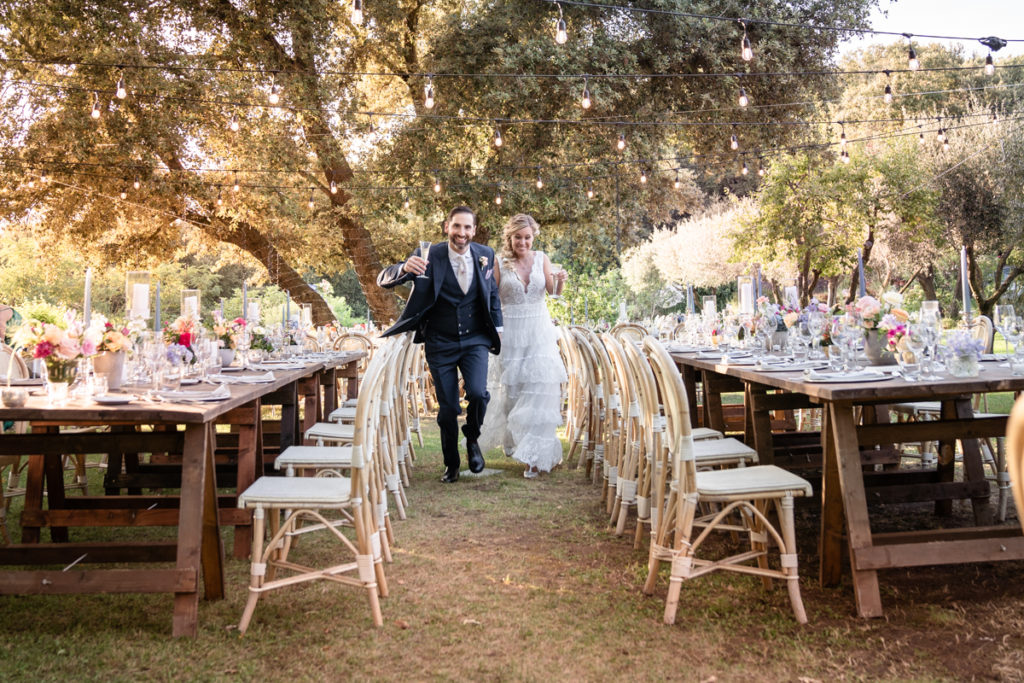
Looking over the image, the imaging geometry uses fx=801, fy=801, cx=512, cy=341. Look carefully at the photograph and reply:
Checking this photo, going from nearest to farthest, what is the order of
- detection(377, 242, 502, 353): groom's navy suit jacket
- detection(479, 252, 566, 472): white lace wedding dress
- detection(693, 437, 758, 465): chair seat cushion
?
detection(693, 437, 758, 465): chair seat cushion → detection(377, 242, 502, 353): groom's navy suit jacket → detection(479, 252, 566, 472): white lace wedding dress

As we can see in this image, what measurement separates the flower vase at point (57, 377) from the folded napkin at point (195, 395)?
0.31 metres

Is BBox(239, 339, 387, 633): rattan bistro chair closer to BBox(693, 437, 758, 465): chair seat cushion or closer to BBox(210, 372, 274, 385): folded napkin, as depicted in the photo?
BBox(210, 372, 274, 385): folded napkin

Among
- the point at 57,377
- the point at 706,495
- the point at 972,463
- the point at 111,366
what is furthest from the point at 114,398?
the point at 972,463

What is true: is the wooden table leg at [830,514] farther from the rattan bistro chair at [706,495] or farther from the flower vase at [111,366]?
the flower vase at [111,366]

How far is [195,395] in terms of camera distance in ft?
9.61

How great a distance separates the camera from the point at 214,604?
2.91 metres

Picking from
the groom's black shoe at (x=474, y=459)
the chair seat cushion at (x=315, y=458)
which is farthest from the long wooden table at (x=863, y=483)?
the groom's black shoe at (x=474, y=459)

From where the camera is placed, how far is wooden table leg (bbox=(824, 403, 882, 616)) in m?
2.64

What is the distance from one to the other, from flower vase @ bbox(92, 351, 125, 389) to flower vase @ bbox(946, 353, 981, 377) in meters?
3.05

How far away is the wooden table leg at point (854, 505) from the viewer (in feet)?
8.65

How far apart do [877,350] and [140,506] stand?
3313mm

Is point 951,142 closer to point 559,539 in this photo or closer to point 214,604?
point 559,539

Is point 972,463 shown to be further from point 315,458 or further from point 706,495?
point 315,458

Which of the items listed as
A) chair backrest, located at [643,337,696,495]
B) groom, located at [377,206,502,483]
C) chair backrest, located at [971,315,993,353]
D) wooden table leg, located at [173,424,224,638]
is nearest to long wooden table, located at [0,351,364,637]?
wooden table leg, located at [173,424,224,638]
